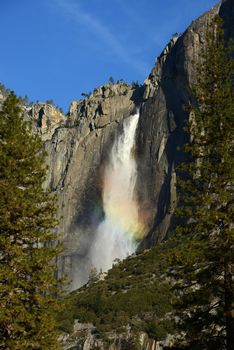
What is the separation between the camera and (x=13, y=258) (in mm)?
21266

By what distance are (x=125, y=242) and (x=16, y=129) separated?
275 feet

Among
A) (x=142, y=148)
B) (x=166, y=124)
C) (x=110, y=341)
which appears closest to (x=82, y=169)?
(x=142, y=148)

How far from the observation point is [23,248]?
73.4ft

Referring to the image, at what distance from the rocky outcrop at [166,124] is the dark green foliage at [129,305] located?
32.3m

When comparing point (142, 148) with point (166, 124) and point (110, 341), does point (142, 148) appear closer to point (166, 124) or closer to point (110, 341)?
point (166, 124)

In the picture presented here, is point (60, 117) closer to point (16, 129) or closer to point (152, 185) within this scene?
point (152, 185)

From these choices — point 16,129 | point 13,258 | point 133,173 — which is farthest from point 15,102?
point 133,173

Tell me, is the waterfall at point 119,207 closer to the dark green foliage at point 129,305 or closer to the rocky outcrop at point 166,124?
the rocky outcrop at point 166,124

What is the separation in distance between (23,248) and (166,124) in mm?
90819

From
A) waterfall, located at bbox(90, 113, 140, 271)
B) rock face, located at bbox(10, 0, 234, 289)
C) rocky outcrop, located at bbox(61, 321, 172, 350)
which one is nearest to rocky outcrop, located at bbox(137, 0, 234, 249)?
rock face, located at bbox(10, 0, 234, 289)

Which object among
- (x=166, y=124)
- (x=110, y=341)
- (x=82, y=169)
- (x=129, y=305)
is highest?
(x=82, y=169)

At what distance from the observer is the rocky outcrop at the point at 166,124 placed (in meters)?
103

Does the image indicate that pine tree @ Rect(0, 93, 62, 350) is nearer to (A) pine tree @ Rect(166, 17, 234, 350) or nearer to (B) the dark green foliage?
(A) pine tree @ Rect(166, 17, 234, 350)

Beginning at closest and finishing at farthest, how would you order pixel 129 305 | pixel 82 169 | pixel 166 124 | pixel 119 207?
pixel 129 305, pixel 166 124, pixel 119 207, pixel 82 169
